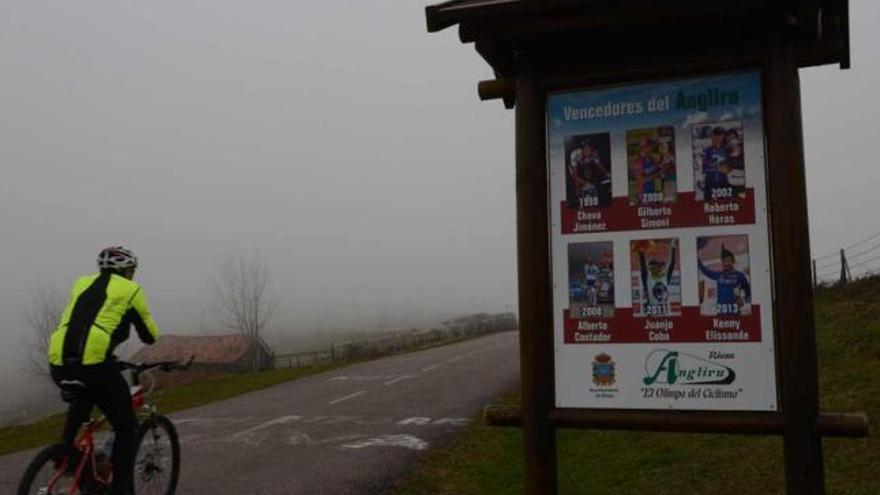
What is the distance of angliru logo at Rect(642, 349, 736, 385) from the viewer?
160 inches

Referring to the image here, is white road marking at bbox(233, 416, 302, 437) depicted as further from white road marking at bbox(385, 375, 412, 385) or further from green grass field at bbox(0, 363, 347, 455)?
white road marking at bbox(385, 375, 412, 385)

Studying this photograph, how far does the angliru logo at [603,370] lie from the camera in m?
4.27

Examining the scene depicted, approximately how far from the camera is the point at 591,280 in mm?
4363

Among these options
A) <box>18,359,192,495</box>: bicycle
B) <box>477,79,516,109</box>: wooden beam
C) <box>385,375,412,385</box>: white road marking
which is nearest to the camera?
<box>477,79,516,109</box>: wooden beam

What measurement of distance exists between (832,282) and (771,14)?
24.2m

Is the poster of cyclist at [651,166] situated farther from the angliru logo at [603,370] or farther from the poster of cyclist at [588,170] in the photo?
the angliru logo at [603,370]

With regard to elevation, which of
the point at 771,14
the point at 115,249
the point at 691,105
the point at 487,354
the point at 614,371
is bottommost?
the point at 487,354

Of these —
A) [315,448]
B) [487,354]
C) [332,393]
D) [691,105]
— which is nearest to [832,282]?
[487,354]

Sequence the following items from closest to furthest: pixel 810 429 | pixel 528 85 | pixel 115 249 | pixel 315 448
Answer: pixel 810 429 → pixel 528 85 → pixel 115 249 → pixel 315 448

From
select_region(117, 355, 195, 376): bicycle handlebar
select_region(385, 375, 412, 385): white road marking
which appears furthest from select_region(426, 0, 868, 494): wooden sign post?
select_region(385, 375, 412, 385): white road marking

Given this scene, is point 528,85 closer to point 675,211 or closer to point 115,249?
point 675,211

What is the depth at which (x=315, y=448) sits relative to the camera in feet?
33.3

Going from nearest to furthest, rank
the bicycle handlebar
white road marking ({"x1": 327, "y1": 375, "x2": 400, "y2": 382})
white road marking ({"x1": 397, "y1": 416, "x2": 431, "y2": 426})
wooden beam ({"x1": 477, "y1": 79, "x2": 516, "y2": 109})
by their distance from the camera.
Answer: wooden beam ({"x1": 477, "y1": 79, "x2": 516, "y2": 109}), the bicycle handlebar, white road marking ({"x1": 397, "y1": 416, "x2": 431, "y2": 426}), white road marking ({"x1": 327, "y1": 375, "x2": 400, "y2": 382})

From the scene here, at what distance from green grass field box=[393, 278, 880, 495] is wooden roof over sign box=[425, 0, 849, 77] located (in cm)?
352
